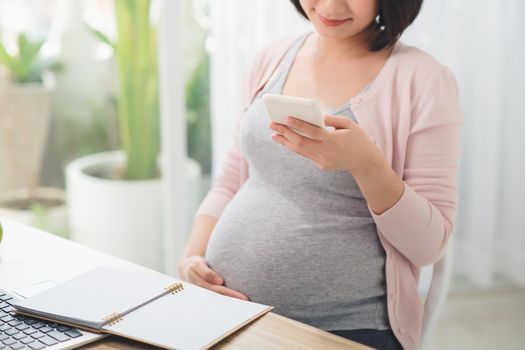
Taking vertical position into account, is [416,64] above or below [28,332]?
above

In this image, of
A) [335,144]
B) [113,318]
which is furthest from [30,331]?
[335,144]

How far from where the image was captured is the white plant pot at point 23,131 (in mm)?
2666

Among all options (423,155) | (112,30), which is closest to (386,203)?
(423,155)

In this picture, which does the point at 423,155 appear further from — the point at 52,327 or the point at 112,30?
the point at 112,30

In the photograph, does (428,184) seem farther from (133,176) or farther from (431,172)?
(133,176)

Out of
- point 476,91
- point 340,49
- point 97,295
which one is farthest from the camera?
point 476,91

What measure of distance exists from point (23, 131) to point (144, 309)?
6.44 feet

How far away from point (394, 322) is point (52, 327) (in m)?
0.62

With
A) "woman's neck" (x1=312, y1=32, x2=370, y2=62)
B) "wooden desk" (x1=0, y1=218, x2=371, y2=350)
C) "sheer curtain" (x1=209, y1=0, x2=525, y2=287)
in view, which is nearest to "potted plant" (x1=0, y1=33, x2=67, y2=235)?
"sheer curtain" (x1=209, y1=0, x2=525, y2=287)

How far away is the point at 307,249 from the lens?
1214 millimetres

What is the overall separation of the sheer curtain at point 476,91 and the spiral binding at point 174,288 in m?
1.34

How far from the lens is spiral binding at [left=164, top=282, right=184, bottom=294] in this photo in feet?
3.31

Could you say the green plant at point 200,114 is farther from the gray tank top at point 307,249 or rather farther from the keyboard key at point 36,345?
the keyboard key at point 36,345

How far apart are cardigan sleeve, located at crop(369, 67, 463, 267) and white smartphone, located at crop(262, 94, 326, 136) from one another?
24cm
